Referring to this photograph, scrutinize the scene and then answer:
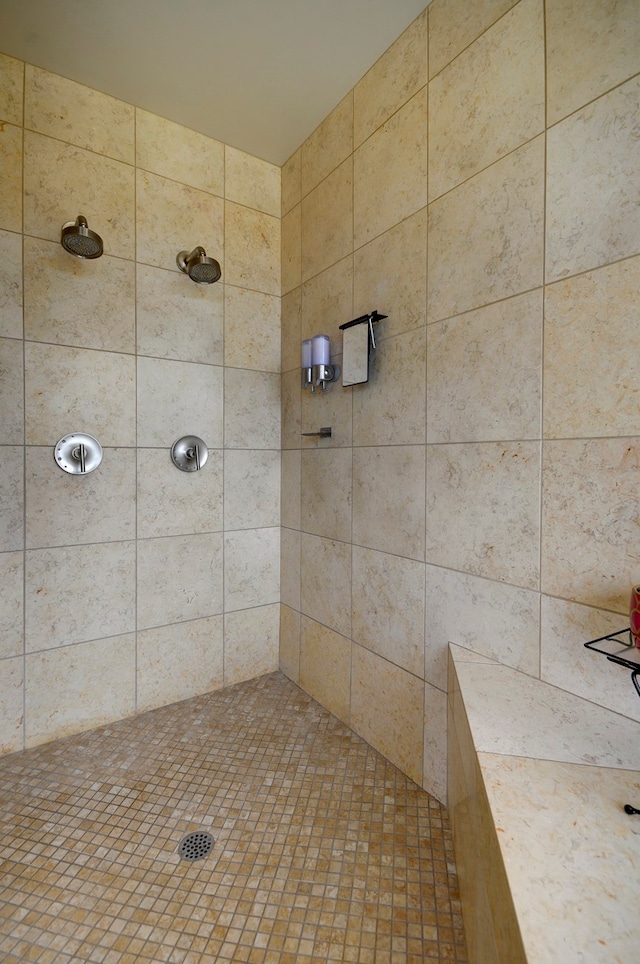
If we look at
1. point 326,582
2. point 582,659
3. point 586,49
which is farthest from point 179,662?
point 586,49

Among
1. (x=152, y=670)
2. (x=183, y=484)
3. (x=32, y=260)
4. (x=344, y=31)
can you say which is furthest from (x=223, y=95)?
(x=152, y=670)

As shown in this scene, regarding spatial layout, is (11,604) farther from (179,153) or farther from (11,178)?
(179,153)

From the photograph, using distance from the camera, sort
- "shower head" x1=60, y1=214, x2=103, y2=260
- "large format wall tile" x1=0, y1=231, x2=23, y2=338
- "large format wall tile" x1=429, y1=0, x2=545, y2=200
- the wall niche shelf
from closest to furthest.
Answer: the wall niche shelf < "large format wall tile" x1=429, y1=0, x2=545, y2=200 < "shower head" x1=60, y1=214, x2=103, y2=260 < "large format wall tile" x1=0, y1=231, x2=23, y2=338

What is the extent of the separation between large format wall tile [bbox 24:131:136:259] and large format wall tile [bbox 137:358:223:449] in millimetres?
482

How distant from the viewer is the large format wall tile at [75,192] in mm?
1577

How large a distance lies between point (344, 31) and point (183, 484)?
68.0 inches

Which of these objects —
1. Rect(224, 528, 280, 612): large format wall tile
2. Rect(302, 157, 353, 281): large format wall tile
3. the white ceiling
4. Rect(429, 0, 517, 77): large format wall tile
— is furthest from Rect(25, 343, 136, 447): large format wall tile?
Rect(429, 0, 517, 77): large format wall tile

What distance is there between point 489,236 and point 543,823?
4.21 ft

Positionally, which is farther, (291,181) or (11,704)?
(291,181)

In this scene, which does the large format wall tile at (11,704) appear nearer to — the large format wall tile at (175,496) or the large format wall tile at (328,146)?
the large format wall tile at (175,496)

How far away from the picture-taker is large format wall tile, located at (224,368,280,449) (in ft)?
6.68

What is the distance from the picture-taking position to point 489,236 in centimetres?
115

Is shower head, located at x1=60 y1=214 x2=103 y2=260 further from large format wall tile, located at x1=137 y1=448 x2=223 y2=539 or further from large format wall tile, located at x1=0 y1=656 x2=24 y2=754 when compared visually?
large format wall tile, located at x1=0 y1=656 x2=24 y2=754

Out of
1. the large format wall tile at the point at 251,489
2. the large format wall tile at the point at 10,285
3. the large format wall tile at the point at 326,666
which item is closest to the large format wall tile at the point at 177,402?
the large format wall tile at the point at 251,489
